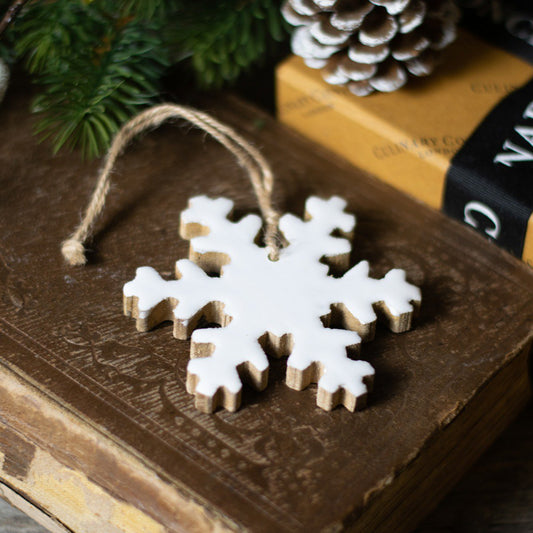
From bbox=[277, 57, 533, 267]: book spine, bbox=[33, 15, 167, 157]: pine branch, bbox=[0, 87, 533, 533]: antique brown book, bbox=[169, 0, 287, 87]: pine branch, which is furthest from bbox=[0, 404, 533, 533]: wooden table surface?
bbox=[169, 0, 287, 87]: pine branch

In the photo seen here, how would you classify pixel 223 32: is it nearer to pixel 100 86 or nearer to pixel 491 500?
pixel 100 86

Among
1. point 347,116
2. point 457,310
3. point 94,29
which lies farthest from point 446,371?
point 94,29

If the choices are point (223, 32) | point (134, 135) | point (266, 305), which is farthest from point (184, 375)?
point (223, 32)

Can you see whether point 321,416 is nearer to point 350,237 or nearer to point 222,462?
point 222,462

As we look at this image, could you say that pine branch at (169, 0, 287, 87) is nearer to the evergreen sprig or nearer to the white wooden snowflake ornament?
the evergreen sprig

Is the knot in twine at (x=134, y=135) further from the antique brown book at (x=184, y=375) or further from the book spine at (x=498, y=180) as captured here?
the book spine at (x=498, y=180)

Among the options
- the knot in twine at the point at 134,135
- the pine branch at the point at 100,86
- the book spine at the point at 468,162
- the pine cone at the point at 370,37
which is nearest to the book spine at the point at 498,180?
the book spine at the point at 468,162
